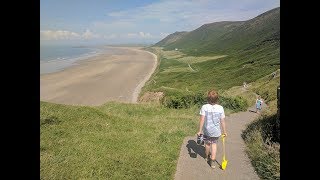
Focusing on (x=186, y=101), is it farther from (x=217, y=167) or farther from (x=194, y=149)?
(x=217, y=167)

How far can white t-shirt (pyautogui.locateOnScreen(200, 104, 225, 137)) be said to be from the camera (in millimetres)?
8914

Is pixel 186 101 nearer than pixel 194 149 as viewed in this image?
No

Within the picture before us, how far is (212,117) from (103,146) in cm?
593

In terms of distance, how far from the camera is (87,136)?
1551cm

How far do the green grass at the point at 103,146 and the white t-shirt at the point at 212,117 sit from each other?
61.0 inches

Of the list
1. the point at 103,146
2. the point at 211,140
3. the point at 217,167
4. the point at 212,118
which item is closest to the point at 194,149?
the point at 217,167

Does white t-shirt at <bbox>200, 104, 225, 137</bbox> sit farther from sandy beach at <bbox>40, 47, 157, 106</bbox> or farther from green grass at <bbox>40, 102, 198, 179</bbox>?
sandy beach at <bbox>40, 47, 157, 106</bbox>

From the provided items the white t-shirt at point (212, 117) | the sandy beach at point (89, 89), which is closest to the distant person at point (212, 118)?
the white t-shirt at point (212, 117)

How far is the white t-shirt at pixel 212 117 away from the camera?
8.91 m

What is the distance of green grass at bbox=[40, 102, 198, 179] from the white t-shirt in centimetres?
155

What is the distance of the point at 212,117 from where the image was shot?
29.4 feet
